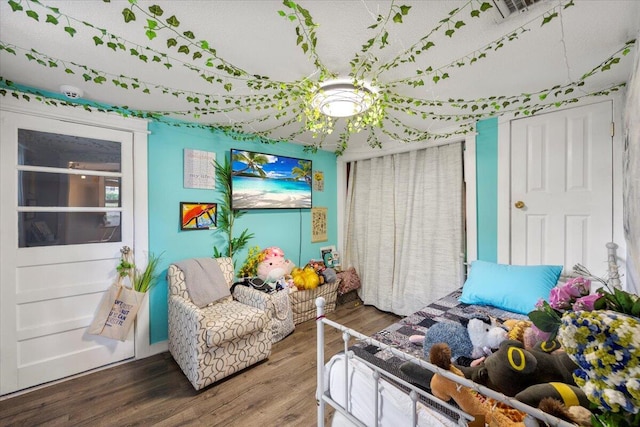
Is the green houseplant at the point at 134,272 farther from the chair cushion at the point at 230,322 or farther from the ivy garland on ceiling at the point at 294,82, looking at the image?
the ivy garland on ceiling at the point at 294,82

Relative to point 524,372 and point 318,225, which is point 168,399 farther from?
point 318,225

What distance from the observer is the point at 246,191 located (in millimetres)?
3014

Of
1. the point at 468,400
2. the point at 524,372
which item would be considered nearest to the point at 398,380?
the point at 468,400

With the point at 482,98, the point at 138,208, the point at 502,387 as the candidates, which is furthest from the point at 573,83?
the point at 138,208

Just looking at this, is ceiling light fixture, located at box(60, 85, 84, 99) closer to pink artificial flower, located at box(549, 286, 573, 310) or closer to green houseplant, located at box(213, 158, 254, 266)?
green houseplant, located at box(213, 158, 254, 266)

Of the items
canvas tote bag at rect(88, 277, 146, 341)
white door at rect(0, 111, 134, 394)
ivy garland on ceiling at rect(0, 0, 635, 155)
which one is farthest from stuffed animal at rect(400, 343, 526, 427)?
white door at rect(0, 111, 134, 394)

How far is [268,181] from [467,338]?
255cm

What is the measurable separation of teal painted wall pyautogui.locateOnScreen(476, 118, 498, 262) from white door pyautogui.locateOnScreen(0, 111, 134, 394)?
3364 mm

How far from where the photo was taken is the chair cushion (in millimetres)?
1923

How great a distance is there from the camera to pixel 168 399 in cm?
186

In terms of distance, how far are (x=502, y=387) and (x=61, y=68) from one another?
2.82m

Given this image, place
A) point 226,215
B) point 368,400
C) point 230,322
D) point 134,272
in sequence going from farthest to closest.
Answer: point 226,215 < point 134,272 < point 230,322 < point 368,400

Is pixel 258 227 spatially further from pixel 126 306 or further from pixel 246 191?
pixel 126 306

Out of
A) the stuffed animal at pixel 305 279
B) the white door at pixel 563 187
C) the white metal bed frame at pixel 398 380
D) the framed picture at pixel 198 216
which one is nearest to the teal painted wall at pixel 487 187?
the white door at pixel 563 187
